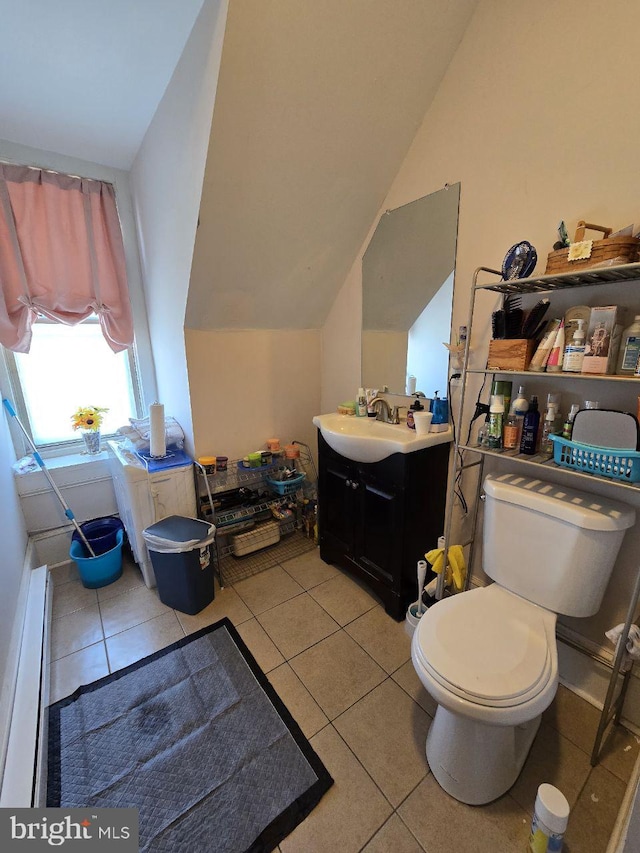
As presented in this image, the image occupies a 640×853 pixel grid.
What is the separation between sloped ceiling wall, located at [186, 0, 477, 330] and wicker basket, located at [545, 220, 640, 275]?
3.28 ft

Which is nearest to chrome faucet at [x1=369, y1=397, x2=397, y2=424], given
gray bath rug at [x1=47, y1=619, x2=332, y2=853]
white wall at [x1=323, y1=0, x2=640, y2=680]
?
white wall at [x1=323, y1=0, x2=640, y2=680]

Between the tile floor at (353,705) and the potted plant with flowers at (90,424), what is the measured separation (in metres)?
0.79

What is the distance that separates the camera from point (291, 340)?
2.33 metres

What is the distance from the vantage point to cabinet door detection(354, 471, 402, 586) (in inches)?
64.5

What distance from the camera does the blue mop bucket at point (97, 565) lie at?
1.97 m

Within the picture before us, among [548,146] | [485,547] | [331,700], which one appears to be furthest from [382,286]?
[331,700]

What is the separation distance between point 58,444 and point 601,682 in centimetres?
312

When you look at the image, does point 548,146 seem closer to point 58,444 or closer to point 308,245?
point 308,245

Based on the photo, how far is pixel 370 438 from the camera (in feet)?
5.21

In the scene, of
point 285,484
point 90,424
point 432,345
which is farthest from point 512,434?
point 90,424

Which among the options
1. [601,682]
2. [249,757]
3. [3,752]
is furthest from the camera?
[601,682]

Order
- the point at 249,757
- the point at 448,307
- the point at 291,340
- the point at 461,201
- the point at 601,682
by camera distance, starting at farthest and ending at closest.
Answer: the point at 291,340, the point at 448,307, the point at 461,201, the point at 601,682, the point at 249,757

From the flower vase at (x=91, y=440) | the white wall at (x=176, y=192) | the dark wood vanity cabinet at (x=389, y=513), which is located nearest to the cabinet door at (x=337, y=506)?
the dark wood vanity cabinet at (x=389, y=513)

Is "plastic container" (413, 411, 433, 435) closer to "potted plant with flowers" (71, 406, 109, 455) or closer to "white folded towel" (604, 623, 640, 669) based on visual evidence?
"white folded towel" (604, 623, 640, 669)
